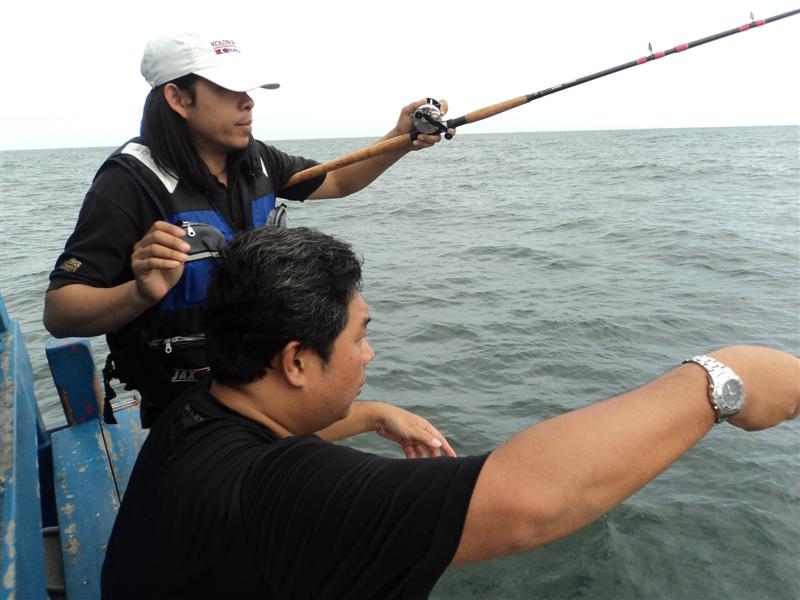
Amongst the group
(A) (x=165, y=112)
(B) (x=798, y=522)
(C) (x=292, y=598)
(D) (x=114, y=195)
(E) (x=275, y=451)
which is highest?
(A) (x=165, y=112)

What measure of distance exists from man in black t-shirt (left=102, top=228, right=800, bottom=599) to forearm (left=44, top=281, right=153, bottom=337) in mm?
522

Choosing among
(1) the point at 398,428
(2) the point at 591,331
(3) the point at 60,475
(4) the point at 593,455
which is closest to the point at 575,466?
(4) the point at 593,455

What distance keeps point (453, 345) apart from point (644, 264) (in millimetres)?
4763

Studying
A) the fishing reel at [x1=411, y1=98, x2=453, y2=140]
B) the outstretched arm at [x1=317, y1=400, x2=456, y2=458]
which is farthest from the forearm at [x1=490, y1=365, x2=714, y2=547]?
the fishing reel at [x1=411, y1=98, x2=453, y2=140]

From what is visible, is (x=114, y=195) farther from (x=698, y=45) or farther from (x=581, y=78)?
(x=698, y=45)

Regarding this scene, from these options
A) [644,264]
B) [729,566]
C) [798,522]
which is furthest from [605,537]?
[644,264]

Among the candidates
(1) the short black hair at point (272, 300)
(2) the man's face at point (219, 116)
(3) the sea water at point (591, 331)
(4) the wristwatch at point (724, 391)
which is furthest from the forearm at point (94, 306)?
(3) the sea water at point (591, 331)

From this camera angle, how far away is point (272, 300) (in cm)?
154

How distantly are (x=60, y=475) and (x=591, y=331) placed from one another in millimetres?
5757

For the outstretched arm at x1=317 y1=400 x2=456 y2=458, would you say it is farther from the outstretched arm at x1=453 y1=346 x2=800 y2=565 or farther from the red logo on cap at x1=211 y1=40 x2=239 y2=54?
the red logo on cap at x1=211 y1=40 x2=239 y2=54

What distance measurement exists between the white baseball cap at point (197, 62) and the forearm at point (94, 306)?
2.64 feet

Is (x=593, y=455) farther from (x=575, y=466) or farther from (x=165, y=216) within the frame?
(x=165, y=216)

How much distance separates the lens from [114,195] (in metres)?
2.19

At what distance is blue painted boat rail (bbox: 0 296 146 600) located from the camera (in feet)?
5.58
